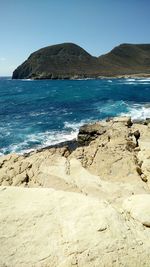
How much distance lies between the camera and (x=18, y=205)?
7.32 meters

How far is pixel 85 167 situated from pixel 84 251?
1058cm

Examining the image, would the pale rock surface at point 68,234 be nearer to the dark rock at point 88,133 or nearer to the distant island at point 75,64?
A: the dark rock at point 88,133

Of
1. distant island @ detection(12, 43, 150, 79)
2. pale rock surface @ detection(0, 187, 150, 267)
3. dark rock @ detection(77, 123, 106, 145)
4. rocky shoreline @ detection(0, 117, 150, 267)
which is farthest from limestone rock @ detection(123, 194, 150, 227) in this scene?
distant island @ detection(12, 43, 150, 79)

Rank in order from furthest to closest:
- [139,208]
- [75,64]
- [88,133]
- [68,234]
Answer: [75,64]
[88,133]
[139,208]
[68,234]

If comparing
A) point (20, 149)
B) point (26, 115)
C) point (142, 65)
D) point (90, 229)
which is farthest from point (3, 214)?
point (142, 65)

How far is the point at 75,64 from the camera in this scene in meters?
170

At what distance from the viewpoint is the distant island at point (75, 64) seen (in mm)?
160000

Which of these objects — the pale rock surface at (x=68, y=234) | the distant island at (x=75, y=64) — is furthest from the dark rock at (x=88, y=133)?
the distant island at (x=75, y=64)

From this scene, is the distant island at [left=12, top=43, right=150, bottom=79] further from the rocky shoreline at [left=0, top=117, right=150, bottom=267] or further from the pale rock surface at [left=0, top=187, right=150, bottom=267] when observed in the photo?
the pale rock surface at [left=0, top=187, right=150, bottom=267]

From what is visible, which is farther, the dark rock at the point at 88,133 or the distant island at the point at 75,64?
the distant island at the point at 75,64

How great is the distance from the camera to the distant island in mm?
160000

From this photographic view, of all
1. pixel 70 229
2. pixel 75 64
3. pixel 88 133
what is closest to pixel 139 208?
pixel 70 229

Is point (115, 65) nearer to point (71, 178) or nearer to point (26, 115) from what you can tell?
point (26, 115)

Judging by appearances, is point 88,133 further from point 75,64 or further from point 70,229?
point 75,64
